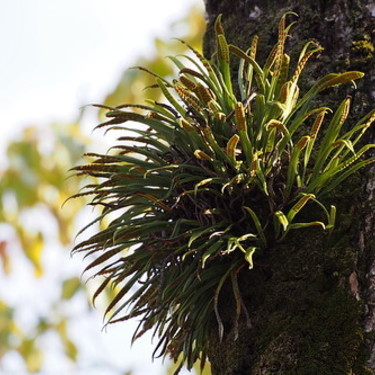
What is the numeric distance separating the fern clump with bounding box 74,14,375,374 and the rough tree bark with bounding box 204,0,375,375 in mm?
38

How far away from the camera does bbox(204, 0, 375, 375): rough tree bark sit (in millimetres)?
1390

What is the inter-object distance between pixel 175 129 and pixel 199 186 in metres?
0.15

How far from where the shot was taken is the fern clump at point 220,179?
5.05 feet

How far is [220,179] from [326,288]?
0.31 metres

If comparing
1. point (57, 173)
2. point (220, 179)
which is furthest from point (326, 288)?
point (57, 173)

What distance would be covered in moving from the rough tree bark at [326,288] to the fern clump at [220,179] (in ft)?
0.13

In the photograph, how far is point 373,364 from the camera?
1.33 metres

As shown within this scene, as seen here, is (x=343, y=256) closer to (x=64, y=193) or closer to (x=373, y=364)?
(x=373, y=364)

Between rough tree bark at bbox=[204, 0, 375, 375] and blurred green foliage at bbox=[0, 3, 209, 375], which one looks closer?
rough tree bark at bbox=[204, 0, 375, 375]

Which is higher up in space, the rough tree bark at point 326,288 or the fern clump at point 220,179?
the fern clump at point 220,179

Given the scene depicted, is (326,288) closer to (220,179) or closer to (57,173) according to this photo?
(220,179)

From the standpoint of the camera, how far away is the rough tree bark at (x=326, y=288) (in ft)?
4.56

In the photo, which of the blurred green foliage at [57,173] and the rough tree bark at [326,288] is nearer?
the rough tree bark at [326,288]

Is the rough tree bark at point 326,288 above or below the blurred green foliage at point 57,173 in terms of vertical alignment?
below
